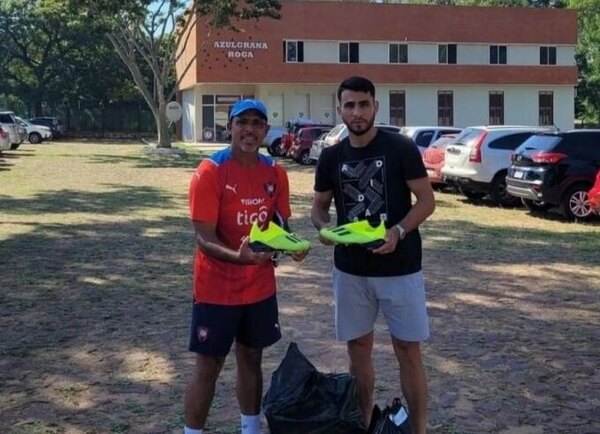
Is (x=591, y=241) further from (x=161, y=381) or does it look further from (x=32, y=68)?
(x=32, y=68)

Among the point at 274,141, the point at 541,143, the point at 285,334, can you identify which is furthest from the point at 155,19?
the point at 285,334

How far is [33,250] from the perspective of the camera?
1082 centimetres

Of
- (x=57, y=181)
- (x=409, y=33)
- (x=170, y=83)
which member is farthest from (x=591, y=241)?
(x=170, y=83)

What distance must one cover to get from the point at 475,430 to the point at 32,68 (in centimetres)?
6324

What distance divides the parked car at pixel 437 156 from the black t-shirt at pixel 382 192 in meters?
14.2

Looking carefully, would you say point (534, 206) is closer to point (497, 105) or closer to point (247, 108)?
point (247, 108)

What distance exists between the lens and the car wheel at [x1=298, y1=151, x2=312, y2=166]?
29.6 m

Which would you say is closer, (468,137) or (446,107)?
(468,137)

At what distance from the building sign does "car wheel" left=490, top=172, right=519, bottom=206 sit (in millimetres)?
35615

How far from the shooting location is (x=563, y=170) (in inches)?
556

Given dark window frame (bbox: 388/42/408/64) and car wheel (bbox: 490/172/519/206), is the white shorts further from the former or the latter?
dark window frame (bbox: 388/42/408/64)

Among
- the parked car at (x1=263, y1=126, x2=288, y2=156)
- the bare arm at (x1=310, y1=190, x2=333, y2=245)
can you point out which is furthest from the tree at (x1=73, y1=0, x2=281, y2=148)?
the bare arm at (x1=310, y1=190, x2=333, y2=245)

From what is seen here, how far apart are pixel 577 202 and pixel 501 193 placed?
8.74ft

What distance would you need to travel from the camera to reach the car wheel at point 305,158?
29.6 metres
